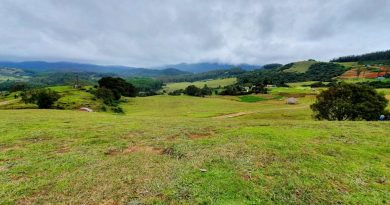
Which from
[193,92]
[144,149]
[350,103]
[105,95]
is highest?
[144,149]

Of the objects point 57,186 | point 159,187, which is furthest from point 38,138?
point 159,187

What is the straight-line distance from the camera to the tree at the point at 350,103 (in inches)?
→ 1428

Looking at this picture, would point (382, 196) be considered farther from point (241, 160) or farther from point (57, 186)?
point (57, 186)

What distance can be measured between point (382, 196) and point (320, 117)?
34548 mm

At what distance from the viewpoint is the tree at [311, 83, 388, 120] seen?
36281 mm

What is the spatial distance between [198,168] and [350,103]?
117 feet

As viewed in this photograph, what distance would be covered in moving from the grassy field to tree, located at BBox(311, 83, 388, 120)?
23749 millimetres

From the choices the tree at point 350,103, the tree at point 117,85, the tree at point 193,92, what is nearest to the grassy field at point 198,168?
the tree at point 350,103

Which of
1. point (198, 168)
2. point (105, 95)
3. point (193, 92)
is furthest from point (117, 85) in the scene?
point (198, 168)

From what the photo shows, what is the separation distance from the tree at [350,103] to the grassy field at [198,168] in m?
23.7

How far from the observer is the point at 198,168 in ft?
32.0

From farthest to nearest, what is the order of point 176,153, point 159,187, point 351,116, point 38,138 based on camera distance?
point 351,116
point 38,138
point 176,153
point 159,187

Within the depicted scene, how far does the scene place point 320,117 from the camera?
39.3 metres

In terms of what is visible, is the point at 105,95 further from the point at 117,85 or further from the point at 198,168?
the point at 198,168
